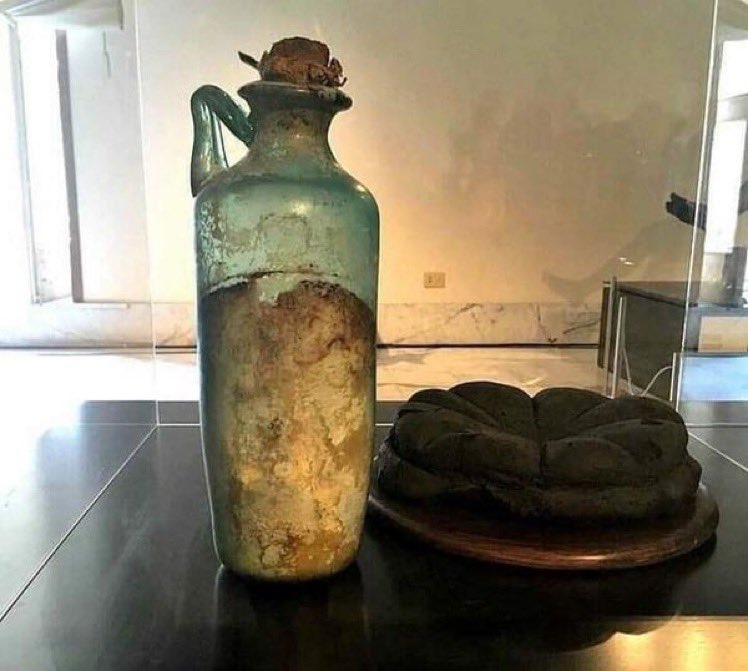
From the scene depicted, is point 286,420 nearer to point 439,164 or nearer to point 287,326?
point 287,326

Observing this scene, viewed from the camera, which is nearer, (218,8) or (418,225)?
(218,8)

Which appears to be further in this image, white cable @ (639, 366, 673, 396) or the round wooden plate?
white cable @ (639, 366, 673, 396)

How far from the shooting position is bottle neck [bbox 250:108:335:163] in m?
0.49

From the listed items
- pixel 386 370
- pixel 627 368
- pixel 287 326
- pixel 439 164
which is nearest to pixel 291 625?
pixel 287 326

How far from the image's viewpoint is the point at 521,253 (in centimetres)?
344

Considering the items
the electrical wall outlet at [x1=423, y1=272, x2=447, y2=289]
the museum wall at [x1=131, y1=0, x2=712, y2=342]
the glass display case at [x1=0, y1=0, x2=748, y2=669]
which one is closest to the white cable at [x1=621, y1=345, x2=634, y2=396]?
the glass display case at [x1=0, y1=0, x2=748, y2=669]

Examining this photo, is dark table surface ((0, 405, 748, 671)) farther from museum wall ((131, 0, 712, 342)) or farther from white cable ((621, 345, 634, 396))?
museum wall ((131, 0, 712, 342))

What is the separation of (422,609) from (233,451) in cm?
16

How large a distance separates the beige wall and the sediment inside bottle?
2742 millimetres

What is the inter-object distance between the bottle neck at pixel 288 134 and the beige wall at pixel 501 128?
107 inches

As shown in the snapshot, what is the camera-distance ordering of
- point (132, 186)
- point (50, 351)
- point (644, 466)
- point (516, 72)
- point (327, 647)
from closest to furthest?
point (327, 647)
point (644, 466)
point (50, 351)
point (132, 186)
point (516, 72)

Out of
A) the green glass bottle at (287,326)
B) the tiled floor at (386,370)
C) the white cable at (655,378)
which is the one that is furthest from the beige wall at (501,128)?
the green glass bottle at (287,326)

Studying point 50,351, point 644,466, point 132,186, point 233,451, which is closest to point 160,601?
point 233,451

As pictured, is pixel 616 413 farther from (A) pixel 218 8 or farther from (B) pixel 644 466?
(A) pixel 218 8
